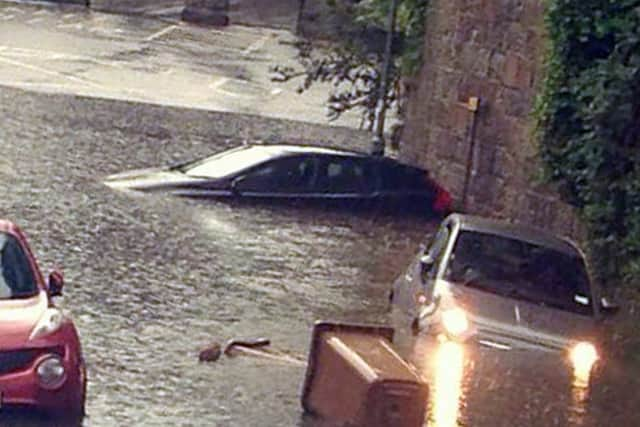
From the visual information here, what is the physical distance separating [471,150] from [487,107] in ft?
3.31

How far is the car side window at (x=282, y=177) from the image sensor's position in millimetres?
29297

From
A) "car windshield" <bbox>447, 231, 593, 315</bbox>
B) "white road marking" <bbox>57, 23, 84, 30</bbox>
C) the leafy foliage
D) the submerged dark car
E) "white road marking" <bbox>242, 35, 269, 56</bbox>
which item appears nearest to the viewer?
"car windshield" <bbox>447, 231, 593, 315</bbox>

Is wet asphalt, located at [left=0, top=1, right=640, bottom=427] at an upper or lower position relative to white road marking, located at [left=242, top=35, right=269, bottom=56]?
upper

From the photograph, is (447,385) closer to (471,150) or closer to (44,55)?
(471,150)

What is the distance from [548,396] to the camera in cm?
1477

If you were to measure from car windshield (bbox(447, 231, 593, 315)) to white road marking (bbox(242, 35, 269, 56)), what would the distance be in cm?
4219

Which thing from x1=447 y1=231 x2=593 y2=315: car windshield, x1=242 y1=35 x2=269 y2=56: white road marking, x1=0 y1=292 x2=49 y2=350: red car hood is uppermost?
x1=0 y1=292 x2=49 y2=350: red car hood

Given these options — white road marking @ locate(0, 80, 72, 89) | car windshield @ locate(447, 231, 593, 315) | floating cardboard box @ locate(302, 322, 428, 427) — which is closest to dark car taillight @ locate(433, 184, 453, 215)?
car windshield @ locate(447, 231, 593, 315)

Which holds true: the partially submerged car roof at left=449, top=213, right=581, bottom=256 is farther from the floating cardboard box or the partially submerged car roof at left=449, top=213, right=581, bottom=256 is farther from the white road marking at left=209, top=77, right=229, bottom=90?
the white road marking at left=209, top=77, right=229, bottom=90

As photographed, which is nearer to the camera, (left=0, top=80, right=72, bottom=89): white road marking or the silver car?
the silver car

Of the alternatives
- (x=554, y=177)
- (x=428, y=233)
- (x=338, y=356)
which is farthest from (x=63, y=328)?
(x=428, y=233)

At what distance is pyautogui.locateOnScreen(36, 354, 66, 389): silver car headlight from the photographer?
1186 centimetres

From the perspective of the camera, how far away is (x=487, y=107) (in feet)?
97.0

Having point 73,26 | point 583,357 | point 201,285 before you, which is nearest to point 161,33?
point 73,26
